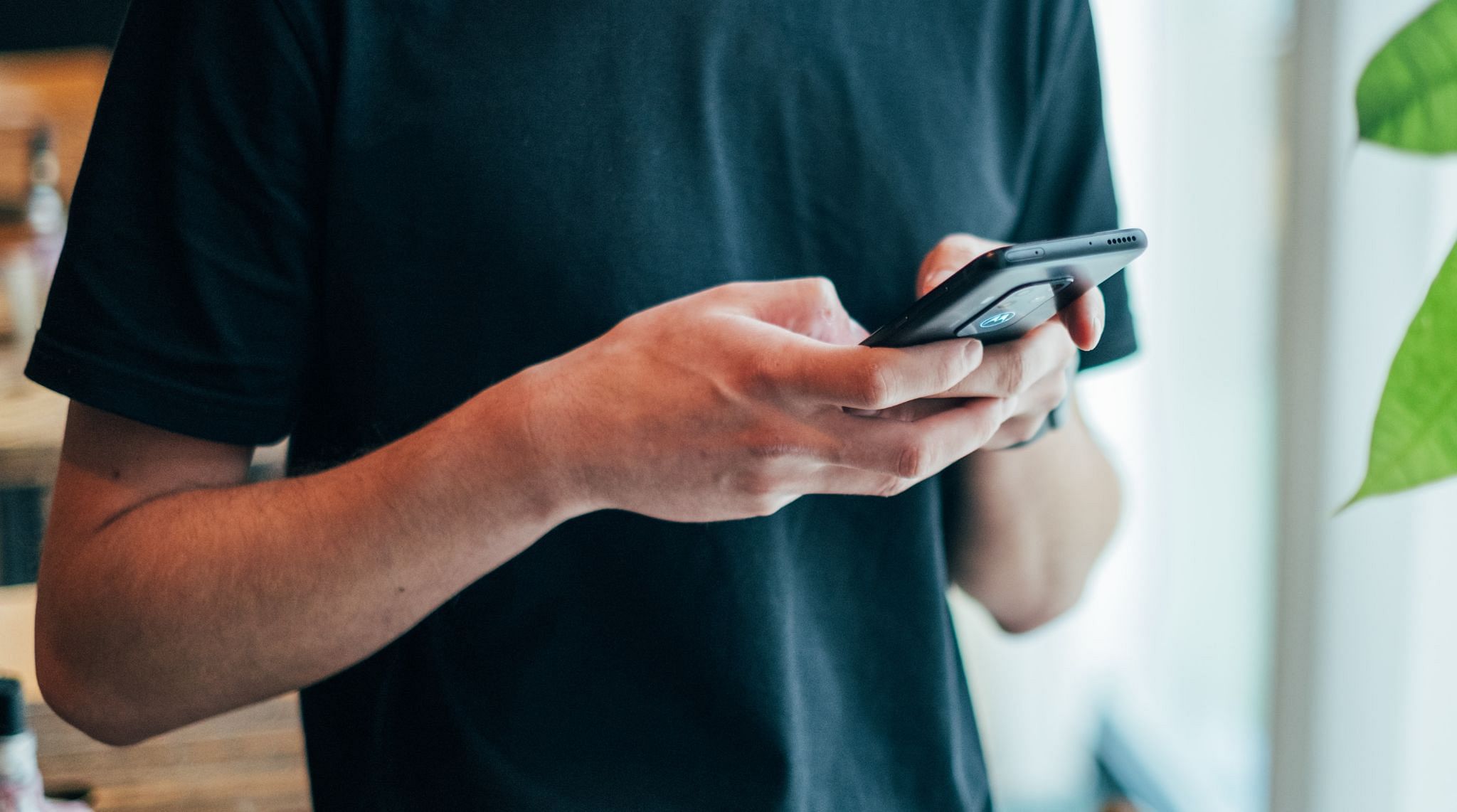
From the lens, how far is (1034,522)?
804 mm

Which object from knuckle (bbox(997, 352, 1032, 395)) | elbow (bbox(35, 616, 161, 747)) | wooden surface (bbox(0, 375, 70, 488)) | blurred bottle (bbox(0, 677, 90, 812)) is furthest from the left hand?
wooden surface (bbox(0, 375, 70, 488))

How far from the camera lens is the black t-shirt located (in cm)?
58

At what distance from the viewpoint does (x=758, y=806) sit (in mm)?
670

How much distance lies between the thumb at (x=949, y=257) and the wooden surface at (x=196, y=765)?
0.88m

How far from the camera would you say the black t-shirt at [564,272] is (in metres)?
0.58

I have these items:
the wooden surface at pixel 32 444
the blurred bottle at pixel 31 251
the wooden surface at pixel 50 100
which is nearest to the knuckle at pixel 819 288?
the wooden surface at pixel 32 444

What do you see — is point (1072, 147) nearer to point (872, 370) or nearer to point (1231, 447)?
point (872, 370)

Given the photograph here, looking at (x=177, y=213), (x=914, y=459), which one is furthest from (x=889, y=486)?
(x=177, y=213)

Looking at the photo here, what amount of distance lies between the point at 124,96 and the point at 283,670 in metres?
0.34

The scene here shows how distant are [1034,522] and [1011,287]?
0.40m

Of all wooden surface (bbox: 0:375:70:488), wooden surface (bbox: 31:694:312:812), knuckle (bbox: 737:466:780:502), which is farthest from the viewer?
wooden surface (bbox: 0:375:70:488)

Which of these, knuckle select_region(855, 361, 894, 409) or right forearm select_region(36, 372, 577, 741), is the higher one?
knuckle select_region(855, 361, 894, 409)

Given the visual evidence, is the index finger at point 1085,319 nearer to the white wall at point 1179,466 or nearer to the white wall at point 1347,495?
the white wall at point 1347,495

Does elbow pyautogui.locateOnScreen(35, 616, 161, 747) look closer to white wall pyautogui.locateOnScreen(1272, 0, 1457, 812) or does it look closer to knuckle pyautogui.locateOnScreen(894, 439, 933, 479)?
knuckle pyautogui.locateOnScreen(894, 439, 933, 479)
